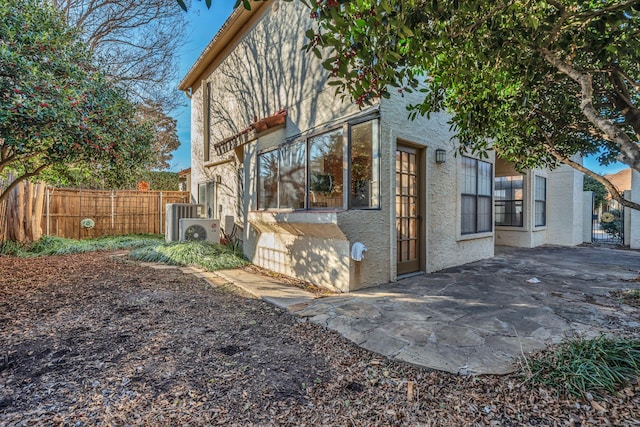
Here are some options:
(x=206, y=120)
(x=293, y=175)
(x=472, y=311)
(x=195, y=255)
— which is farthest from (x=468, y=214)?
(x=206, y=120)

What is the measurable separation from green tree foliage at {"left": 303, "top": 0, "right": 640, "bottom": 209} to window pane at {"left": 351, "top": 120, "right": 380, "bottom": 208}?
1270 mm

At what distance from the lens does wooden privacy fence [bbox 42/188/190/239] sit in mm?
10922

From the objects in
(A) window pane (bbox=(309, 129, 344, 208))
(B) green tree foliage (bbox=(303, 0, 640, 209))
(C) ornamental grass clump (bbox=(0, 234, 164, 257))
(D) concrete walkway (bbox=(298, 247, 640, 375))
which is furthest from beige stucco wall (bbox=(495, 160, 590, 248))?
(C) ornamental grass clump (bbox=(0, 234, 164, 257))

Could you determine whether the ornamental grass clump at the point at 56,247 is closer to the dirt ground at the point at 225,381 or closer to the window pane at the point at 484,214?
the dirt ground at the point at 225,381

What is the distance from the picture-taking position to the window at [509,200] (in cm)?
1007

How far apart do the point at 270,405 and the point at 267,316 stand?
178 cm

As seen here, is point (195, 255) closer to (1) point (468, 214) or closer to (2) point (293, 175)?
(2) point (293, 175)

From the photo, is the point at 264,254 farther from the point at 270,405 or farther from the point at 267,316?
the point at 270,405

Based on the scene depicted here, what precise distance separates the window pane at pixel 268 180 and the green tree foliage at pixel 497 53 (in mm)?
3463

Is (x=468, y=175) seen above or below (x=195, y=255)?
above

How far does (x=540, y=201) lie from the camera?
10.6 m

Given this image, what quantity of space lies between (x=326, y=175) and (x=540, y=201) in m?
9.21

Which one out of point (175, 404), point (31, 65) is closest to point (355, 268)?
point (175, 404)

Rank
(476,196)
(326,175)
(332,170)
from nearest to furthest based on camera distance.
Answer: (332,170), (326,175), (476,196)
